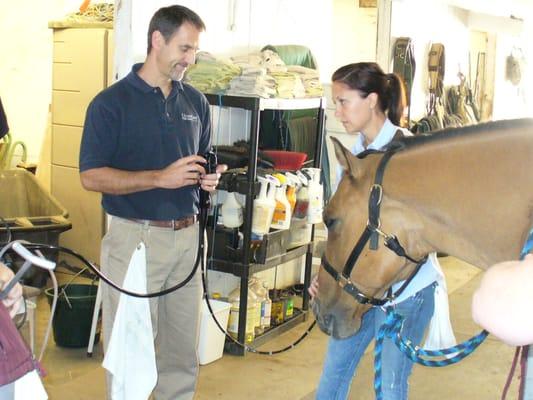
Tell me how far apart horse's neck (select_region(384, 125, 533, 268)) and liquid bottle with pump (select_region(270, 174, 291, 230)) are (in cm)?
233

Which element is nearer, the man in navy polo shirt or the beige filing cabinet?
the man in navy polo shirt

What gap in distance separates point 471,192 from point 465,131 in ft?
0.53

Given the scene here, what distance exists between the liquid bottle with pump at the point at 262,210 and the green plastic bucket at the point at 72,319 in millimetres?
988

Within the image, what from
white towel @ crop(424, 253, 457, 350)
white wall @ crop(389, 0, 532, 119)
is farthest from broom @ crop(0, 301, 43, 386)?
white wall @ crop(389, 0, 532, 119)

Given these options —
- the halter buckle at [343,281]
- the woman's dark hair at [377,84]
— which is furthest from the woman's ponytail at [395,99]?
the halter buckle at [343,281]

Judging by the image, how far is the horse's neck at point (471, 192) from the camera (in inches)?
70.7

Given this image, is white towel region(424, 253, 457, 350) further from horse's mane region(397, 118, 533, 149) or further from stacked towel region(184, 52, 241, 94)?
stacked towel region(184, 52, 241, 94)

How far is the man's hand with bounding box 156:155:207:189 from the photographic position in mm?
2756

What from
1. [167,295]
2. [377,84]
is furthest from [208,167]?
[377,84]

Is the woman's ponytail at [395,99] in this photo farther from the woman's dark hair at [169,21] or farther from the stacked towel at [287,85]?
the stacked towel at [287,85]

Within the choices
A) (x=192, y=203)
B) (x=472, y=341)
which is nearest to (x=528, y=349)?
(x=472, y=341)

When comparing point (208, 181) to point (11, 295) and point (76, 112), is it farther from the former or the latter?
point (76, 112)

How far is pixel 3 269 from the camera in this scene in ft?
5.67

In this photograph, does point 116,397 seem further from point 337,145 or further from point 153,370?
point 337,145
